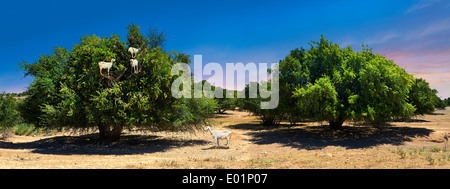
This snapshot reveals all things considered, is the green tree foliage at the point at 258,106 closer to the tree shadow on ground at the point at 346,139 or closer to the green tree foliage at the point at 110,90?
the tree shadow on ground at the point at 346,139

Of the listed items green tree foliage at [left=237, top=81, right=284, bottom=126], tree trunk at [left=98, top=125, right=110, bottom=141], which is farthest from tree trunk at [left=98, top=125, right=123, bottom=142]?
green tree foliage at [left=237, top=81, right=284, bottom=126]

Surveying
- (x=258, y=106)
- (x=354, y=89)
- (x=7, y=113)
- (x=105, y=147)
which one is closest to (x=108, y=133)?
(x=105, y=147)

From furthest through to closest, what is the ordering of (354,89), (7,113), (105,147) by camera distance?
(7,113) < (354,89) < (105,147)

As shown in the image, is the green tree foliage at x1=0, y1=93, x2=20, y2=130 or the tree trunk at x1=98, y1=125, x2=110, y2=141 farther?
the green tree foliage at x1=0, y1=93, x2=20, y2=130

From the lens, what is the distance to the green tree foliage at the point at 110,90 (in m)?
16.8

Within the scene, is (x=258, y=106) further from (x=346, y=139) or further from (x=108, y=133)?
(x=108, y=133)

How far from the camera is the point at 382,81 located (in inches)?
815

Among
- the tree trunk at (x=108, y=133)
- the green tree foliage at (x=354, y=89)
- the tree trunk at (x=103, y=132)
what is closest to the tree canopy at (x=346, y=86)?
the green tree foliage at (x=354, y=89)

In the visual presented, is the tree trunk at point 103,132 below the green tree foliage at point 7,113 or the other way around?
below

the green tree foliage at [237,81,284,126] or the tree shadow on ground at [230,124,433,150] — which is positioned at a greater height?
the green tree foliage at [237,81,284,126]

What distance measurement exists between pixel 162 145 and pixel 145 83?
5.79 m

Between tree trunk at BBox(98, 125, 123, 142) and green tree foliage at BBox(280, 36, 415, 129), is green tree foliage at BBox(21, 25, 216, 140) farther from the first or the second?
green tree foliage at BBox(280, 36, 415, 129)

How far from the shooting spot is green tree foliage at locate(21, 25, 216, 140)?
55.2 ft

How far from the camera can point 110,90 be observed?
54.8 ft
